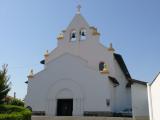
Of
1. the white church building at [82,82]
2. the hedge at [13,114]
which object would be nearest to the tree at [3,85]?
the hedge at [13,114]

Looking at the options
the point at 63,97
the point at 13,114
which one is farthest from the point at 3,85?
the point at 63,97

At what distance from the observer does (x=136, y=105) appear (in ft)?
84.1

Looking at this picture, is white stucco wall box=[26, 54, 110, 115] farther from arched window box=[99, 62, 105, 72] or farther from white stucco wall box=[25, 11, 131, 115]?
arched window box=[99, 62, 105, 72]

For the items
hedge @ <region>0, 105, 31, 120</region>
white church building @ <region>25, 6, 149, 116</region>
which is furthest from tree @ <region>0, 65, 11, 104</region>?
white church building @ <region>25, 6, 149, 116</region>

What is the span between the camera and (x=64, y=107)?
31.1 m

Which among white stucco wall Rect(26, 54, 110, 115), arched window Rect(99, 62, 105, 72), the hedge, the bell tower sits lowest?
the hedge

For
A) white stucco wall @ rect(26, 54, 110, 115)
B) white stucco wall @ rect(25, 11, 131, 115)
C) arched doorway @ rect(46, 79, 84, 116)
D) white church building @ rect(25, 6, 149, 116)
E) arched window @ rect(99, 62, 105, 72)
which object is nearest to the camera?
white church building @ rect(25, 6, 149, 116)

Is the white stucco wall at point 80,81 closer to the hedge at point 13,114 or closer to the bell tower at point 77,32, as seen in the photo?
the bell tower at point 77,32

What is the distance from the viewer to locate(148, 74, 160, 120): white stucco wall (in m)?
19.8

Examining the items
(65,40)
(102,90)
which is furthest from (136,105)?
(65,40)

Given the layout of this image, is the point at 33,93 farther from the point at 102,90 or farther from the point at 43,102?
the point at 102,90

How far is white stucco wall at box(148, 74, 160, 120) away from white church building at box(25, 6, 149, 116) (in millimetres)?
4874

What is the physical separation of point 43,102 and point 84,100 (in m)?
5.31

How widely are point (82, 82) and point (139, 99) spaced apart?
7020 millimetres
